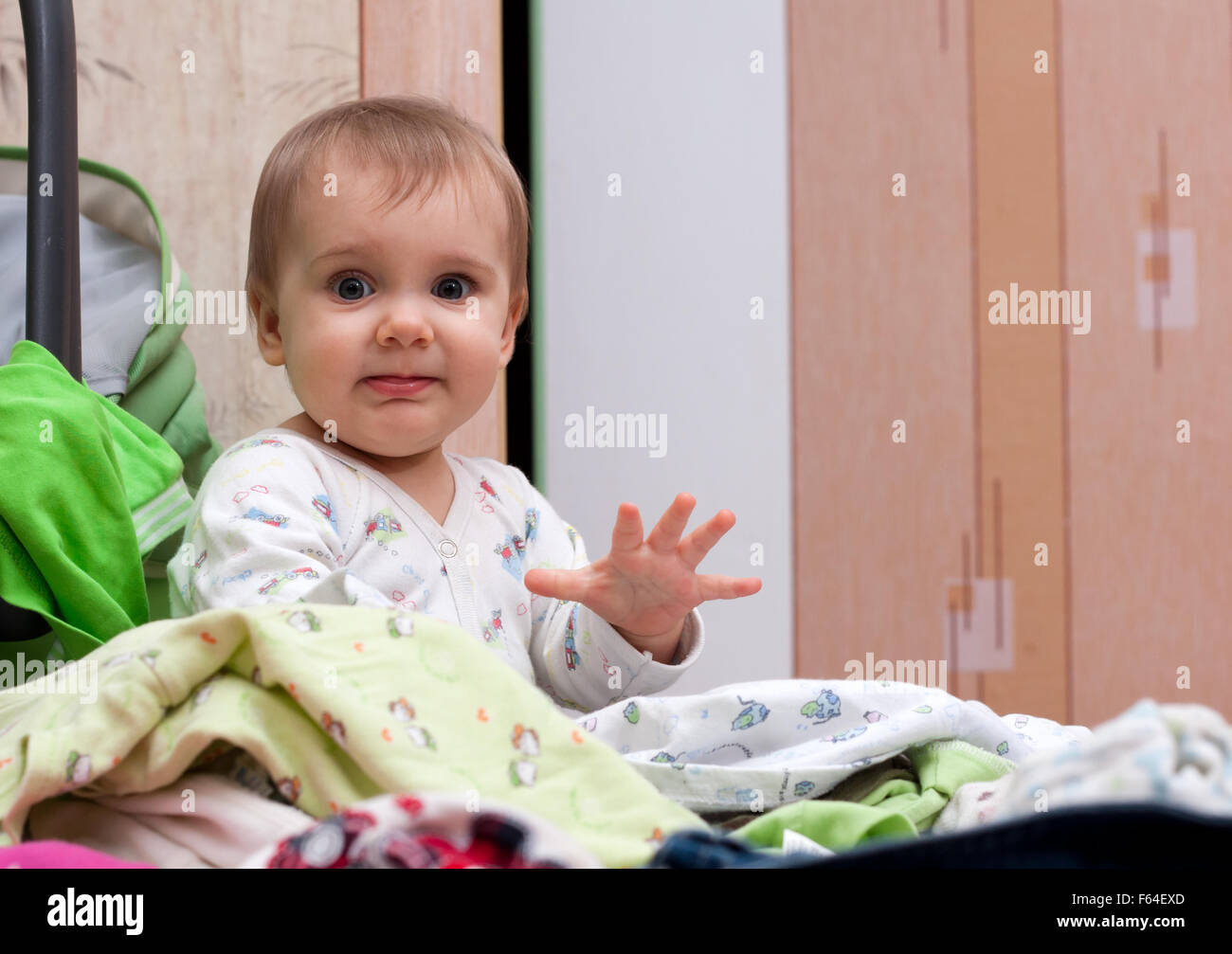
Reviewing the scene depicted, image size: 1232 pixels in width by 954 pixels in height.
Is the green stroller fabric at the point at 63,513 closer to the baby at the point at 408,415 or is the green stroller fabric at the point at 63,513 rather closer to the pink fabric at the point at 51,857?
the baby at the point at 408,415

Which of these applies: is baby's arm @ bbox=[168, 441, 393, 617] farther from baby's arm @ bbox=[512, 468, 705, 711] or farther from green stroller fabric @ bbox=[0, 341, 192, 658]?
baby's arm @ bbox=[512, 468, 705, 711]

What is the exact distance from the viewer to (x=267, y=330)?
3.22ft

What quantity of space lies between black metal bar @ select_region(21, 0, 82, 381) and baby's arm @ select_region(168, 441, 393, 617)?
0.17 metres

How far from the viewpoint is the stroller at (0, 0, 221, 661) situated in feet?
2.54

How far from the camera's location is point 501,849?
13.7 inches

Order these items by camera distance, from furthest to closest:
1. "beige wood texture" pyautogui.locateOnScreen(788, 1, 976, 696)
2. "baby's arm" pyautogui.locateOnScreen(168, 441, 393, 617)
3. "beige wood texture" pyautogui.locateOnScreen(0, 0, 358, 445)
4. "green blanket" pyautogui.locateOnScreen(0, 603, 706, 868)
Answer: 1. "beige wood texture" pyautogui.locateOnScreen(788, 1, 976, 696)
2. "beige wood texture" pyautogui.locateOnScreen(0, 0, 358, 445)
3. "baby's arm" pyautogui.locateOnScreen(168, 441, 393, 617)
4. "green blanket" pyautogui.locateOnScreen(0, 603, 706, 868)

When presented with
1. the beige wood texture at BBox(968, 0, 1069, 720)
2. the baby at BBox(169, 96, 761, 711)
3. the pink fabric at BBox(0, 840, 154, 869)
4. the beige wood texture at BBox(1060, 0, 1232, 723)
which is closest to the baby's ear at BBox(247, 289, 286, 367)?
the baby at BBox(169, 96, 761, 711)

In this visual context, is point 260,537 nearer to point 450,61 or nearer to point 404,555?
point 404,555

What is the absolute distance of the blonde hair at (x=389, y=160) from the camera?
0.91 meters

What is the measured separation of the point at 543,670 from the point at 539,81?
905 millimetres

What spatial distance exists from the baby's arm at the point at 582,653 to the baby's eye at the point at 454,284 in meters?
0.21

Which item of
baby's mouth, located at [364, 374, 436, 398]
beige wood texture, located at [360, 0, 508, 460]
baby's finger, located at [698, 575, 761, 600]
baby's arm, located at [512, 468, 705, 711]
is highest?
beige wood texture, located at [360, 0, 508, 460]

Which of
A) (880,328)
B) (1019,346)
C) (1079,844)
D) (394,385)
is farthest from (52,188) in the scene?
(1019,346)

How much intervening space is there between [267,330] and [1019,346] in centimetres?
109
